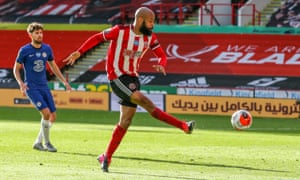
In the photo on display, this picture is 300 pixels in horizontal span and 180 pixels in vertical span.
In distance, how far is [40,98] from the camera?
16.2 m

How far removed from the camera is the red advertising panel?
1390 inches

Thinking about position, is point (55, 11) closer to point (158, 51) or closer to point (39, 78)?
point (39, 78)

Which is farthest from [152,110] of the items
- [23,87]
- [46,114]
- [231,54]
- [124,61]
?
[231,54]

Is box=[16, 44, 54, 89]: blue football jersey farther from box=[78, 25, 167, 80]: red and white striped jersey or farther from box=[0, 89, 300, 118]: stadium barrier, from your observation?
box=[0, 89, 300, 118]: stadium barrier

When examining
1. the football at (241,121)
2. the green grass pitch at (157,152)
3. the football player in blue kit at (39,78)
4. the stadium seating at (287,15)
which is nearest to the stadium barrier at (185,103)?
the green grass pitch at (157,152)

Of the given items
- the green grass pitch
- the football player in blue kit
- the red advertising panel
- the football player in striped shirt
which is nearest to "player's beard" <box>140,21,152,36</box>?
the football player in striped shirt

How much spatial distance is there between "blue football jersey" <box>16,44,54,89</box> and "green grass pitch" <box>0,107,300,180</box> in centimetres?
116

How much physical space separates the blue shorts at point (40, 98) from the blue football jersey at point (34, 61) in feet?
0.29

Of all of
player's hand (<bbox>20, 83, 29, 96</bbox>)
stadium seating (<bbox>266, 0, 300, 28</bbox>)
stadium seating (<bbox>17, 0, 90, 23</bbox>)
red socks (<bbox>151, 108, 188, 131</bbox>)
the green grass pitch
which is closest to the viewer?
the green grass pitch

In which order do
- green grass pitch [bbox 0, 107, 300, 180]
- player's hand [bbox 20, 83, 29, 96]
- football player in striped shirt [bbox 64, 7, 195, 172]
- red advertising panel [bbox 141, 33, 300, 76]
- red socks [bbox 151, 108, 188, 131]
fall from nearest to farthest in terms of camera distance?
green grass pitch [bbox 0, 107, 300, 180]
red socks [bbox 151, 108, 188, 131]
football player in striped shirt [bbox 64, 7, 195, 172]
player's hand [bbox 20, 83, 29, 96]
red advertising panel [bbox 141, 33, 300, 76]

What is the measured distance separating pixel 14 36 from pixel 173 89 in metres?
11.9

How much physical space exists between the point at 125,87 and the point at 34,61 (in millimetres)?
3641

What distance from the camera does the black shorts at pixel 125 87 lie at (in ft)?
42.5

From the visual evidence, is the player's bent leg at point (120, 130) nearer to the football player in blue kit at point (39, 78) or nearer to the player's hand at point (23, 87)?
the football player in blue kit at point (39, 78)
